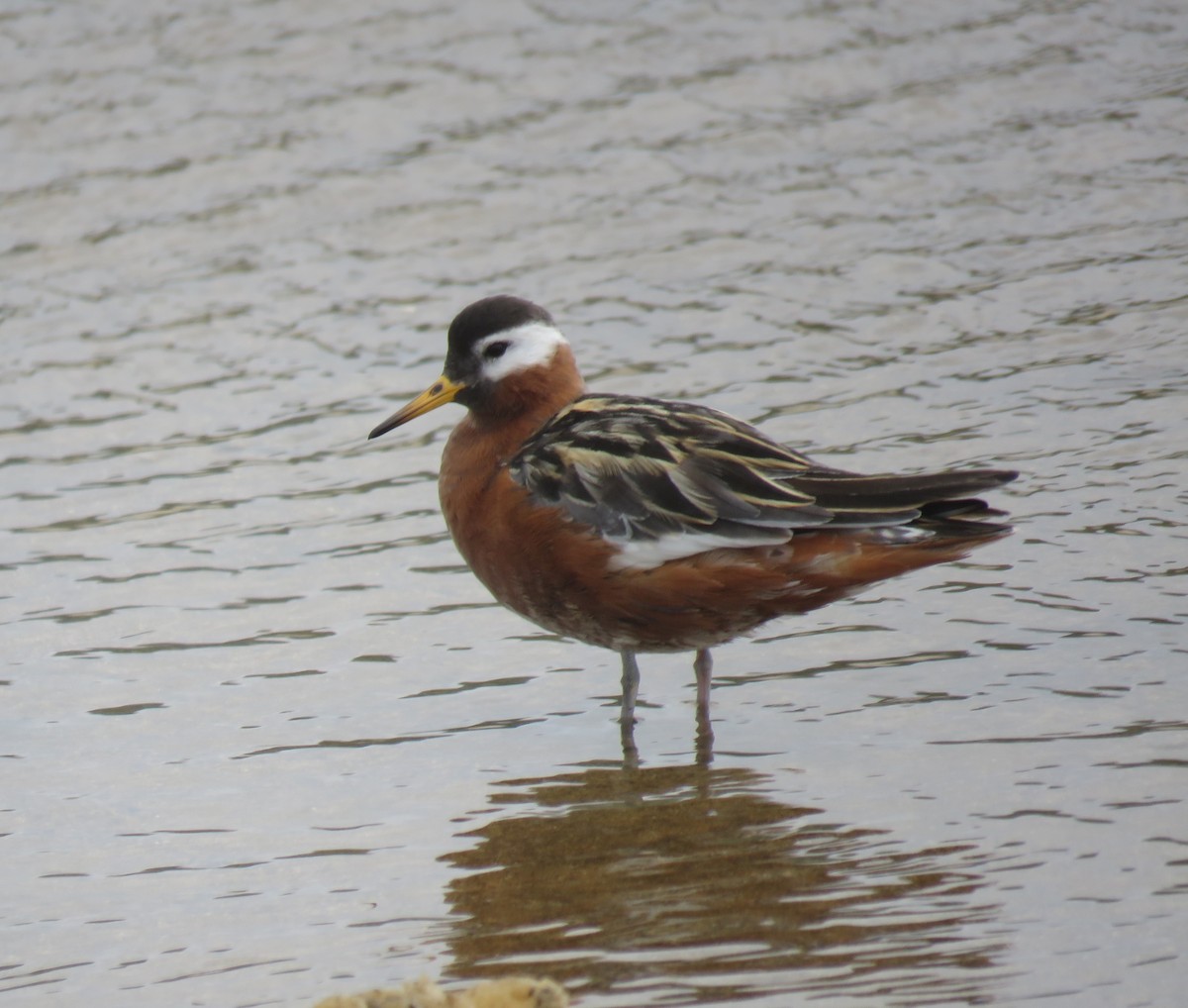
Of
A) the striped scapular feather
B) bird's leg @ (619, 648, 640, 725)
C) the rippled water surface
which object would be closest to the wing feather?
the striped scapular feather

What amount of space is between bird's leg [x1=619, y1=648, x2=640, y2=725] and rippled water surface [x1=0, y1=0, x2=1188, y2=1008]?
0.13 meters

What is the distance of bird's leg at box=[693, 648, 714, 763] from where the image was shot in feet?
24.3

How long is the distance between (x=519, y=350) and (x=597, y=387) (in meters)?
2.93

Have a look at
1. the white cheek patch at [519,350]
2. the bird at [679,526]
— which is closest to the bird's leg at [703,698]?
the bird at [679,526]

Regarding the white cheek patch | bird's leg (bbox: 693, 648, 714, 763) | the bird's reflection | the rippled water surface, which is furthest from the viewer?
the white cheek patch

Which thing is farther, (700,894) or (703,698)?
(703,698)

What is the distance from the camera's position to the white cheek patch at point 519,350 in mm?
8336

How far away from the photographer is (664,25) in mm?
16797

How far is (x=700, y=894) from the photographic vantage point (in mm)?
5992

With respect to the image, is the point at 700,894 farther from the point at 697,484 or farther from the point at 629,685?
the point at 697,484

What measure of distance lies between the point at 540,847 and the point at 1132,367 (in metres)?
5.72

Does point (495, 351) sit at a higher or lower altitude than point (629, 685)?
higher

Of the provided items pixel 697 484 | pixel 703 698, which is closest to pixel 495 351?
pixel 697 484

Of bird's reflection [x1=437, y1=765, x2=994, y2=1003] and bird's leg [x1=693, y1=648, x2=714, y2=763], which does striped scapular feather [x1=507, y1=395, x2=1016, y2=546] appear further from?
bird's reflection [x1=437, y1=765, x2=994, y2=1003]
